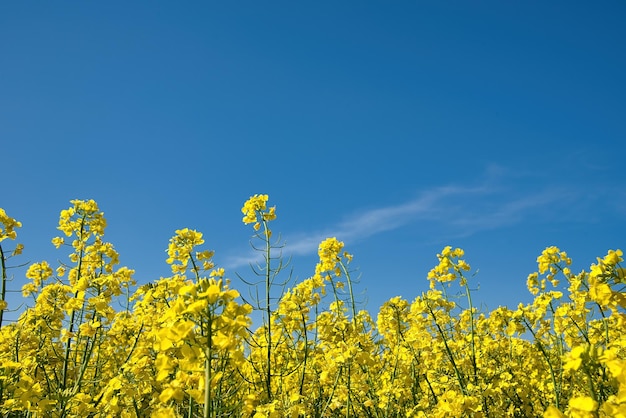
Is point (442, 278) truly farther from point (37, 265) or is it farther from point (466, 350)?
point (37, 265)

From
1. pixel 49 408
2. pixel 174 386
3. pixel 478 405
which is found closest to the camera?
pixel 174 386

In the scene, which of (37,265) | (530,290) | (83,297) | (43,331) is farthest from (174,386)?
(37,265)

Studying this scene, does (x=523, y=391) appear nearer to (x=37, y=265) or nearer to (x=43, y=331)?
(x=43, y=331)

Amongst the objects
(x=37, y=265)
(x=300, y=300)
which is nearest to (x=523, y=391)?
(x=300, y=300)

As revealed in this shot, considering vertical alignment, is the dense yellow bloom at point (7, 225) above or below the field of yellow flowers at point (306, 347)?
above

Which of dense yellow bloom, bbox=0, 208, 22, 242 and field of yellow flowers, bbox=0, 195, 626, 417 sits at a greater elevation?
dense yellow bloom, bbox=0, 208, 22, 242

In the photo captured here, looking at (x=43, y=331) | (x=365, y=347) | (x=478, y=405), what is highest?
(x=43, y=331)

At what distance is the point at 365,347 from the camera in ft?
13.5

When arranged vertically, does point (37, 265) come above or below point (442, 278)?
above

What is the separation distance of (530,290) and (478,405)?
2353mm

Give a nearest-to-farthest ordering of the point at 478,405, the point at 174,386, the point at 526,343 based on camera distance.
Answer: the point at 174,386 → the point at 478,405 → the point at 526,343

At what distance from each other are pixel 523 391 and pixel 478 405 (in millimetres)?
2096

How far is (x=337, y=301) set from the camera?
17.1ft

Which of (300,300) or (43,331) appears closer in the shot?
(300,300)
